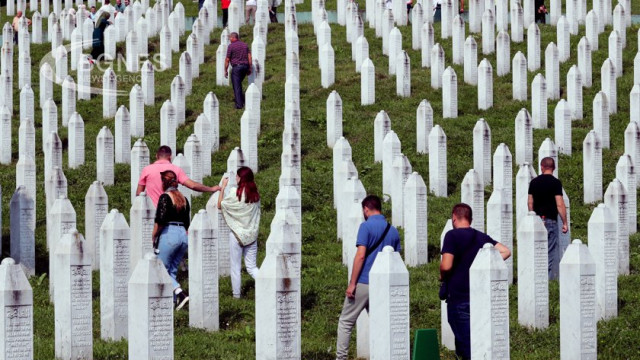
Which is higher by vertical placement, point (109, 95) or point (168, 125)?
point (109, 95)

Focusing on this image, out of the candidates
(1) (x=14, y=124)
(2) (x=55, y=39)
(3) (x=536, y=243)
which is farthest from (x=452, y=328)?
(2) (x=55, y=39)

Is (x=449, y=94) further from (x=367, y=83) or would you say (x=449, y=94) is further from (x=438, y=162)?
(x=438, y=162)

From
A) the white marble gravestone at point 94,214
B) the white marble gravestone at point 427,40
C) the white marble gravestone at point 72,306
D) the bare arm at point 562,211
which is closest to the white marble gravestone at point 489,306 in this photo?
the white marble gravestone at point 72,306

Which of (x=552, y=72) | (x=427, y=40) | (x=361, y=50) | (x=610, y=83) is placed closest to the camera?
(x=610, y=83)

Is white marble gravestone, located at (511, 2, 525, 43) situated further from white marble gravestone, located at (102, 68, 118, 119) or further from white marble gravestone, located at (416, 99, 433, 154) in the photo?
white marble gravestone, located at (102, 68, 118, 119)

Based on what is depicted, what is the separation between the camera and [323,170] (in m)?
19.2

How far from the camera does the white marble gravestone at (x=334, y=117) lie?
20344 millimetres

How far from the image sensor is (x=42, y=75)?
24.1 meters

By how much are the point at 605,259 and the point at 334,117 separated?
8.07 m

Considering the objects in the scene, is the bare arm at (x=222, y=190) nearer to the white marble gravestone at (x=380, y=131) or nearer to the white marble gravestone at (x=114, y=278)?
the white marble gravestone at (x=114, y=278)

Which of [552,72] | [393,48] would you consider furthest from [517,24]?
[552,72]

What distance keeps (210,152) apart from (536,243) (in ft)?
25.5

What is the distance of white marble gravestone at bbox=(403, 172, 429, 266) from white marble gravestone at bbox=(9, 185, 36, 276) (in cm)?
409

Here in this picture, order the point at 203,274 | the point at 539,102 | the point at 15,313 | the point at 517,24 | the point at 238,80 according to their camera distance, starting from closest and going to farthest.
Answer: the point at 15,313 < the point at 203,274 < the point at 539,102 < the point at 238,80 < the point at 517,24
